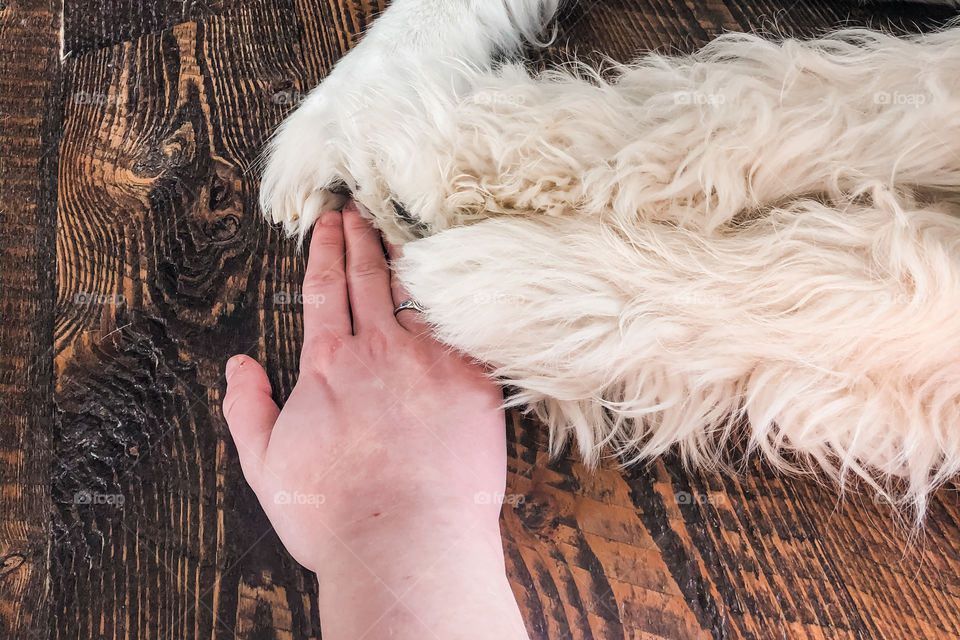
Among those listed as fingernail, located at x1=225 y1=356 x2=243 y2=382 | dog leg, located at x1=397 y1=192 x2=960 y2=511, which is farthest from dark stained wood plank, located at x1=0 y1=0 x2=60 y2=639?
dog leg, located at x1=397 y1=192 x2=960 y2=511

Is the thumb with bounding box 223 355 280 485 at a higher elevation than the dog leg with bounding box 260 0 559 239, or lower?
lower

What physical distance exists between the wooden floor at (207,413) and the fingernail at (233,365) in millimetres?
17

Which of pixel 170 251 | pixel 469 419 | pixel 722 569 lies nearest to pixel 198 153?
pixel 170 251

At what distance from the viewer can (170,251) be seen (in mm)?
669

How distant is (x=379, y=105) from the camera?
22.9 inches

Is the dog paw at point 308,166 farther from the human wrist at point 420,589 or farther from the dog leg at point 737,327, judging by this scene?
the human wrist at point 420,589

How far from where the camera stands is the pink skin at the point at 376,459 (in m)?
0.51

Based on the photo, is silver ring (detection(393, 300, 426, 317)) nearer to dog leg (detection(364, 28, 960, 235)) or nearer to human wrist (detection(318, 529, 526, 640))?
dog leg (detection(364, 28, 960, 235))

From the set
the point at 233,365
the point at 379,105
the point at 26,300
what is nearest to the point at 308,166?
the point at 379,105

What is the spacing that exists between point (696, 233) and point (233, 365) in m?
0.48

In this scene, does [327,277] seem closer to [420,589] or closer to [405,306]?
[405,306]

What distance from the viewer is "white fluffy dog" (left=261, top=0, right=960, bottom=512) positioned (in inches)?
19.3

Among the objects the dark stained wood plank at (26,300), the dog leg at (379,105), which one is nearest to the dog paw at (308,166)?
the dog leg at (379,105)

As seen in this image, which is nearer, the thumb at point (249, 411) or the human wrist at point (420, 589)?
the human wrist at point (420, 589)
